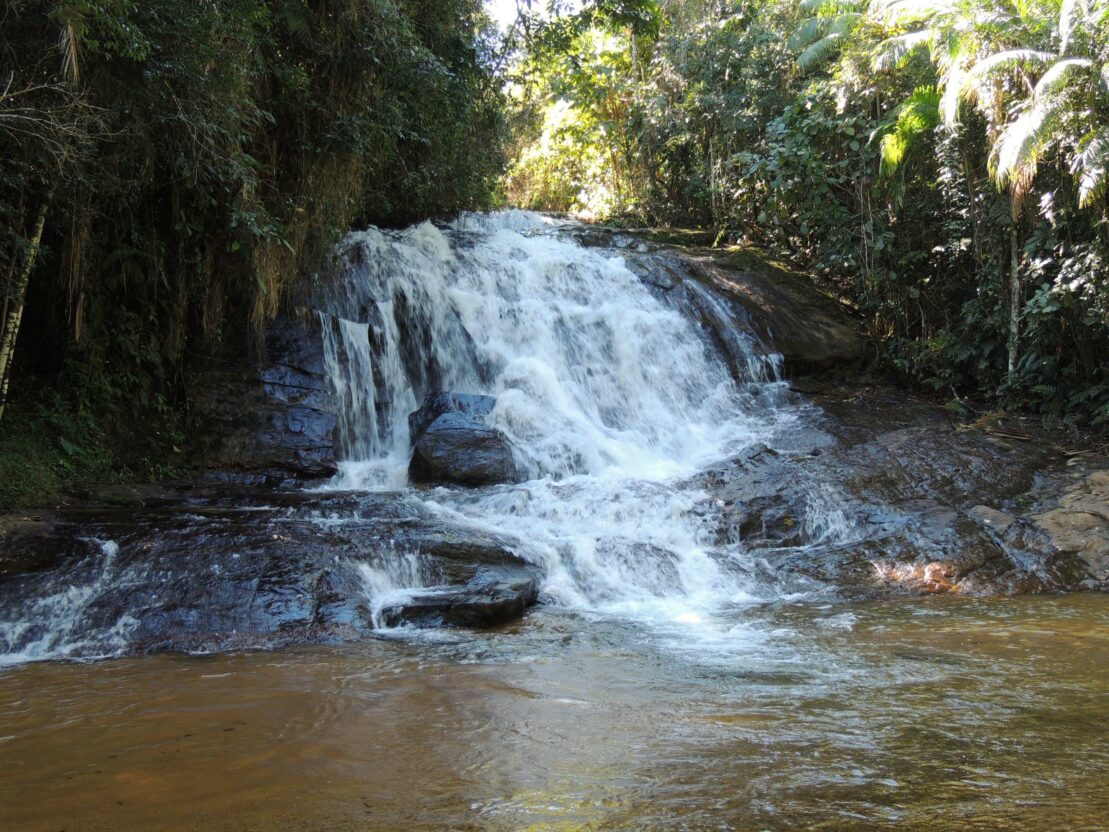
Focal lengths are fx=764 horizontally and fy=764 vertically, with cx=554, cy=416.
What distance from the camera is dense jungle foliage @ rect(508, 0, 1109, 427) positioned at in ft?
33.7

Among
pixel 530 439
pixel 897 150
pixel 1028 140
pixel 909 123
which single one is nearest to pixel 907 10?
pixel 909 123

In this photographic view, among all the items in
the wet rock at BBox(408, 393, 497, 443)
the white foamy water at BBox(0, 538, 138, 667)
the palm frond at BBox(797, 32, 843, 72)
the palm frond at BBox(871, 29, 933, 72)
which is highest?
the palm frond at BBox(797, 32, 843, 72)

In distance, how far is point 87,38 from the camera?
20.0 ft

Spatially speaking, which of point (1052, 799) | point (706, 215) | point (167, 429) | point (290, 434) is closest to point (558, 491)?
point (290, 434)

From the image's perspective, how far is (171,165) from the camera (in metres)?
7.79

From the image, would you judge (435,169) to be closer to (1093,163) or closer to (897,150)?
(897,150)

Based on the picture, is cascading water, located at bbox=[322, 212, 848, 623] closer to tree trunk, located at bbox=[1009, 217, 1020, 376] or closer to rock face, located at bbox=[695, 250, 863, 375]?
rock face, located at bbox=[695, 250, 863, 375]

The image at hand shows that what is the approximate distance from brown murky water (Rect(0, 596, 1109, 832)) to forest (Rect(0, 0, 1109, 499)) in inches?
177

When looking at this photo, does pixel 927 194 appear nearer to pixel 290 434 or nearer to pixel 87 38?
pixel 290 434

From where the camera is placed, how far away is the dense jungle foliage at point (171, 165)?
6332 mm

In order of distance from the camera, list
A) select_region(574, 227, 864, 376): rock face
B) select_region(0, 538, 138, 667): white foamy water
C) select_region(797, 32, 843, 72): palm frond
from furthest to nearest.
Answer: select_region(797, 32, 843, 72): palm frond, select_region(574, 227, 864, 376): rock face, select_region(0, 538, 138, 667): white foamy water

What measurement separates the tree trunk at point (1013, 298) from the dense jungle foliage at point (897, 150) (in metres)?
0.04

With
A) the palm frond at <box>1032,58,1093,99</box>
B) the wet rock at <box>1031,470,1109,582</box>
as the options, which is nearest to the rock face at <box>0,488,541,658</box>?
the wet rock at <box>1031,470,1109,582</box>

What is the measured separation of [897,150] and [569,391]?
6.74 m
